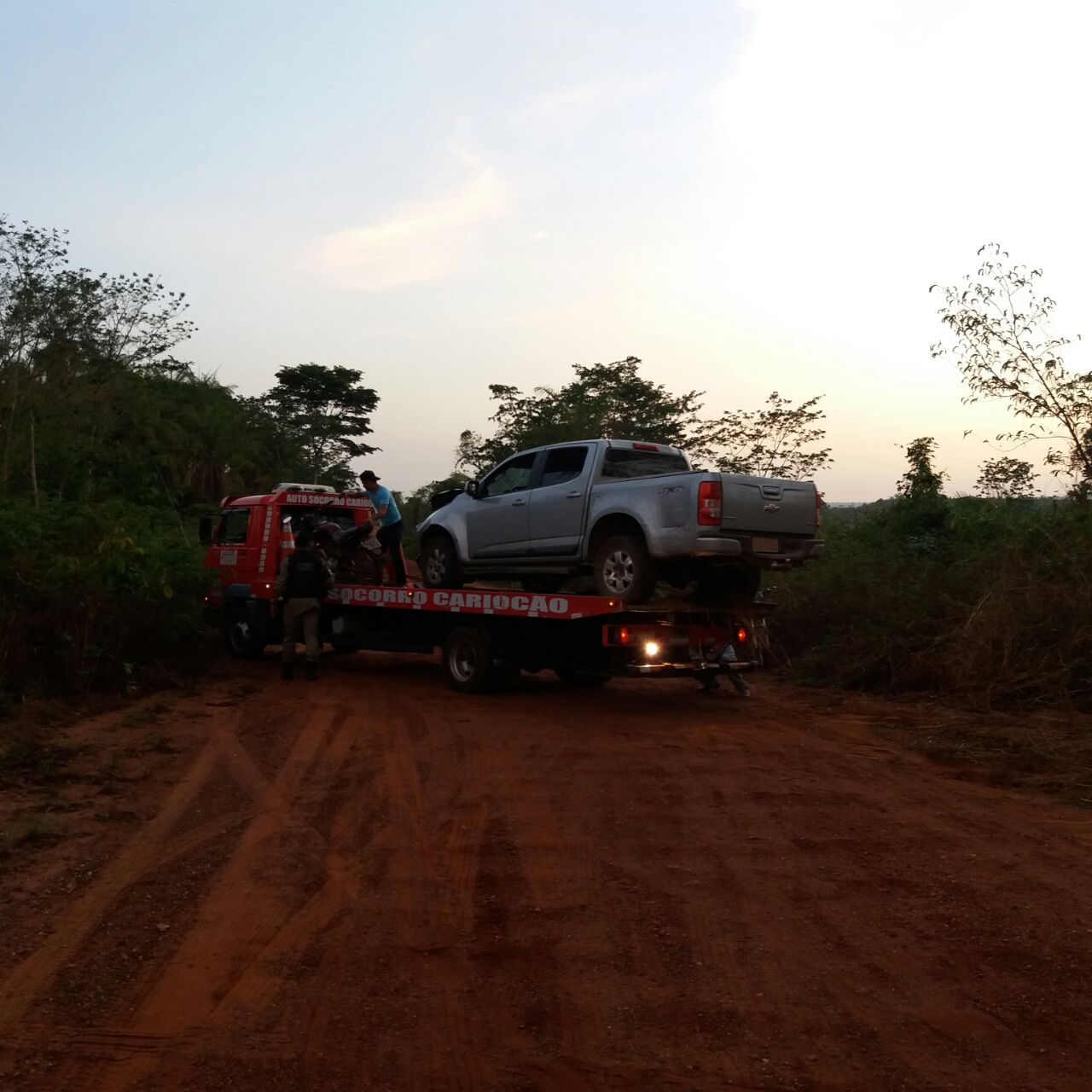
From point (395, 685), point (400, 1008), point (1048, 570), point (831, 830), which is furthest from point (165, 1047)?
point (1048, 570)

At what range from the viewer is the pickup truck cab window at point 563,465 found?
40.3 feet

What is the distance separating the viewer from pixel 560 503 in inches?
481

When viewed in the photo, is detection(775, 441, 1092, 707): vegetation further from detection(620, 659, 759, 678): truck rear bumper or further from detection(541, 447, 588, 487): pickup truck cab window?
detection(541, 447, 588, 487): pickup truck cab window

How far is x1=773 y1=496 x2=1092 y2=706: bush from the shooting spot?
1210 centimetres

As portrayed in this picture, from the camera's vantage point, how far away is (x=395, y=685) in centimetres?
1385

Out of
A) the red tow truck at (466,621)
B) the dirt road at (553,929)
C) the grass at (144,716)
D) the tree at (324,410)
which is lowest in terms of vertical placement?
the dirt road at (553,929)

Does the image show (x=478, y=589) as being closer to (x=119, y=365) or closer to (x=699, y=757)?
(x=699, y=757)

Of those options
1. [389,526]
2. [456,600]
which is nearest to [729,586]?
[456,600]

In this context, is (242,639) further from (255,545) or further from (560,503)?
(560,503)

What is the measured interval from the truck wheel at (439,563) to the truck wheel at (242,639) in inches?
113

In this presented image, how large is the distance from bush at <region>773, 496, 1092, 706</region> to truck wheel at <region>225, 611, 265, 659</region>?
7.28m

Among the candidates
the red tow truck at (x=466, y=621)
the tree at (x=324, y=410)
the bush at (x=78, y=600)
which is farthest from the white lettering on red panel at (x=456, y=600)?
the tree at (x=324, y=410)

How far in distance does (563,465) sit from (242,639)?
592 cm

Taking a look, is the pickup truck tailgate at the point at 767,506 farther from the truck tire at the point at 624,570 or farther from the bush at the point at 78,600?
the bush at the point at 78,600
